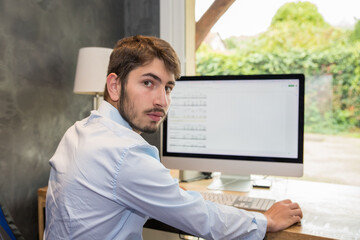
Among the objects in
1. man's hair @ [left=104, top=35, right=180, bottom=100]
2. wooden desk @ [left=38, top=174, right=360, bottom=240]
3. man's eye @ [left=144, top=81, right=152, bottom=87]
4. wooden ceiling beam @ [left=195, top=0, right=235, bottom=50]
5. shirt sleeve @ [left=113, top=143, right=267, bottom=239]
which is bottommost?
wooden desk @ [left=38, top=174, right=360, bottom=240]

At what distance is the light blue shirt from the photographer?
721mm

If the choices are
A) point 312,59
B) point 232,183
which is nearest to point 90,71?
point 232,183

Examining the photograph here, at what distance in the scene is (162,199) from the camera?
743 millimetres

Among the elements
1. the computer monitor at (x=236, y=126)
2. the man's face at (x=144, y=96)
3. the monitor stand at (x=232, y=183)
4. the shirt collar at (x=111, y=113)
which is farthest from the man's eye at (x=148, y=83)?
the monitor stand at (x=232, y=183)

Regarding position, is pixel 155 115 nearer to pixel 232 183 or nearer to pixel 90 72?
pixel 232 183

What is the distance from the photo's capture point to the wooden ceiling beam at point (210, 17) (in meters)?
2.50

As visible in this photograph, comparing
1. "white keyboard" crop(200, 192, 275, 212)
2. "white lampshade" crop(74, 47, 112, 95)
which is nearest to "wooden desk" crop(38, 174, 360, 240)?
"white keyboard" crop(200, 192, 275, 212)

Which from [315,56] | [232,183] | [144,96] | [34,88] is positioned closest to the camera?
[144,96]

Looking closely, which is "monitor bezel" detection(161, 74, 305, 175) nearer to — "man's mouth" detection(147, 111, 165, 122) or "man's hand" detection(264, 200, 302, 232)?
"man's hand" detection(264, 200, 302, 232)

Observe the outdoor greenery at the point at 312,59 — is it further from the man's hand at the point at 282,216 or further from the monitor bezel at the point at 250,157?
the man's hand at the point at 282,216

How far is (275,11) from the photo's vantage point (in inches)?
106

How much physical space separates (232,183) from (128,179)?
86 centimetres

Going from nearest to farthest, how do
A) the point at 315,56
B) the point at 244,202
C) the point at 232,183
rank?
1. the point at 244,202
2. the point at 232,183
3. the point at 315,56

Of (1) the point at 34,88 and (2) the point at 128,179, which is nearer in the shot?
(2) the point at 128,179
